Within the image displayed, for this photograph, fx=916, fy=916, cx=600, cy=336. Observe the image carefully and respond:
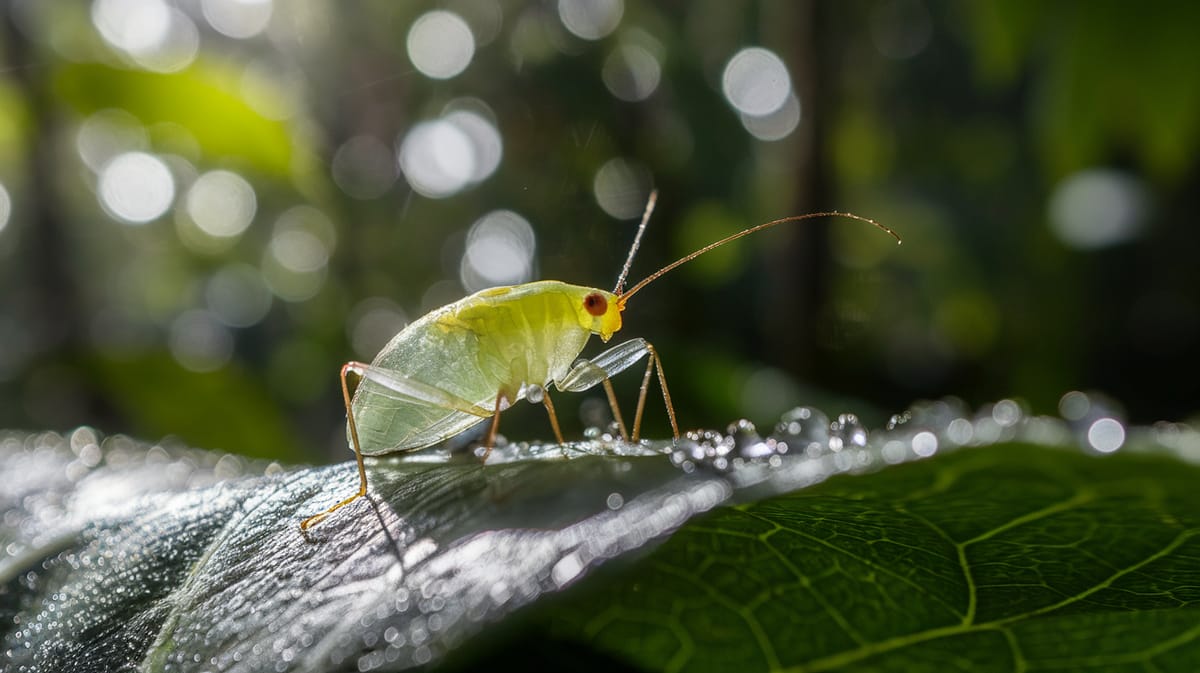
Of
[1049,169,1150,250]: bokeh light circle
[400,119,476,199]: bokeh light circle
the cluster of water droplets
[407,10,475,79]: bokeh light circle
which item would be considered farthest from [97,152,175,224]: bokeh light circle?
[1049,169,1150,250]: bokeh light circle

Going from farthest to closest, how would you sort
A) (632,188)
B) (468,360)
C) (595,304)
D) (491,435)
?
(632,188) → (595,304) → (468,360) → (491,435)

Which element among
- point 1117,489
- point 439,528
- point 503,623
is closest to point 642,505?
point 503,623

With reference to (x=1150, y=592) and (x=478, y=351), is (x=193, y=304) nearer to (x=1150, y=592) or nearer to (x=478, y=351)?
(x=478, y=351)

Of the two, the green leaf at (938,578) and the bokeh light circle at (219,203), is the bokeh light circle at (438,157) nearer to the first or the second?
the bokeh light circle at (219,203)

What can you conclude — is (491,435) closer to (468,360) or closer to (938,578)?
(468,360)

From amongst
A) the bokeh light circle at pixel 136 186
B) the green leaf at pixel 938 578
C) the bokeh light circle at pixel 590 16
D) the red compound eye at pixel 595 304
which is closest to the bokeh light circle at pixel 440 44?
the bokeh light circle at pixel 590 16

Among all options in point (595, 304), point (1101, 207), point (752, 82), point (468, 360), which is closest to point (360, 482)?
point (468, 360)

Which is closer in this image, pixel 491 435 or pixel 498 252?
pixel 491 435
